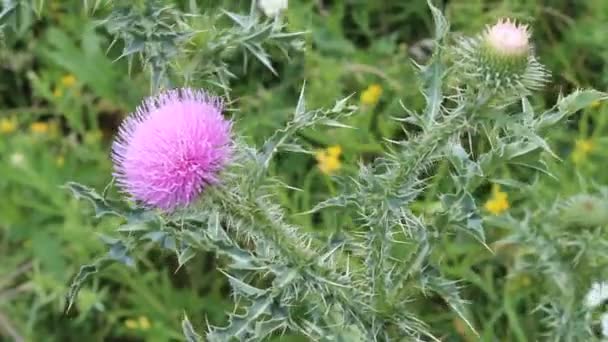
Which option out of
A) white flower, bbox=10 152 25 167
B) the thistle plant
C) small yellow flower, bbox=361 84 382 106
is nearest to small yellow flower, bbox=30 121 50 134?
white flower, bbox=10 152 25 167

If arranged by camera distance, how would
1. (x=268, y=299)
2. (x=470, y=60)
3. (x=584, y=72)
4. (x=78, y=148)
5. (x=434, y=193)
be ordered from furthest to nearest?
1. (x=78, y=148)
2. (x=584, y=72)
3. (x=434, y=193)
4. (x=470, y=60)
5. (x=268, y=299)

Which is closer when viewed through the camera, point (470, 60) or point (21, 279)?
point (470, 60)

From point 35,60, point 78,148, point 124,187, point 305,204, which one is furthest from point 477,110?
point 35,60

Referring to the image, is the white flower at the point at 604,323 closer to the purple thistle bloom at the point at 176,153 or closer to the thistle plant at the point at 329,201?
the thistle plant at the point at 329,201

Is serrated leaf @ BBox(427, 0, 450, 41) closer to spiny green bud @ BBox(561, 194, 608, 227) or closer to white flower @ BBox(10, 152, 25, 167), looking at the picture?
spiny green bud @ BBox(561, 194, 608, 227)

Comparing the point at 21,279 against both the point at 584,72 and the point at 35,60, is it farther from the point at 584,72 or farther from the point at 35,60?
the point at 584,72

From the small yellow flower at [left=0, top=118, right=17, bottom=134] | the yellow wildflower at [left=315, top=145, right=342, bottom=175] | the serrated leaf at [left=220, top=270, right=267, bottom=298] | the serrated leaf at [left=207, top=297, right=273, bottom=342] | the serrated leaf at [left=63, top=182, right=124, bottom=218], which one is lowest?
the small yellow flower at [left=0, top=118, right=17, bottom=134]

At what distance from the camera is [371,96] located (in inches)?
116

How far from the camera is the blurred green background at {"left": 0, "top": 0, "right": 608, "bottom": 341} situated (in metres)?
2.77

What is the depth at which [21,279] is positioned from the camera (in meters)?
3.29

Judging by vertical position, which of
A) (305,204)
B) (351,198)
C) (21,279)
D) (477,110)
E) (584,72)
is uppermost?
(477,110)

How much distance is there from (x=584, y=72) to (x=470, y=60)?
118 centimetres

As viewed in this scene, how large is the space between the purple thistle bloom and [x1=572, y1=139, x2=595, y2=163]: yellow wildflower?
1172 millimetres

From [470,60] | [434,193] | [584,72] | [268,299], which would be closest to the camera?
[268,299]
